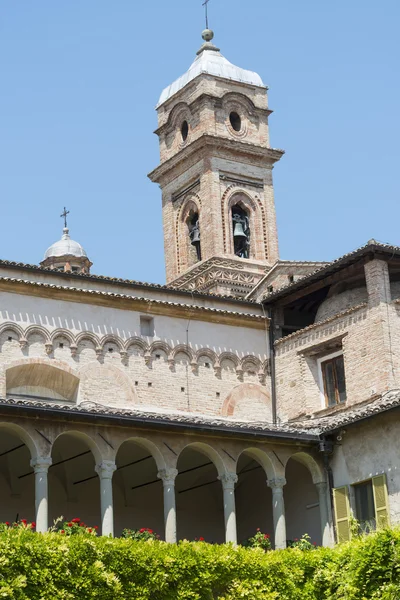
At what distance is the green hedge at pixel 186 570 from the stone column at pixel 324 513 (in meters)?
5.80

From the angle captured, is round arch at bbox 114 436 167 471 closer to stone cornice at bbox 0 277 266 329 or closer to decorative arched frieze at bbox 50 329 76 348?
decorative arched frieze at bbox 50 329 76 348

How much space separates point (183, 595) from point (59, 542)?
2587 millimetres

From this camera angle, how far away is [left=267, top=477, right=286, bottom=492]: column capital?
29.7 metres

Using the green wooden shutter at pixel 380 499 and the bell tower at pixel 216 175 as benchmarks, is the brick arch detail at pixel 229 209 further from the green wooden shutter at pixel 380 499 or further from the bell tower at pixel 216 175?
the green wooden shutter at pixel 380 499

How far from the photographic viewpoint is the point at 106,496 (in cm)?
2739

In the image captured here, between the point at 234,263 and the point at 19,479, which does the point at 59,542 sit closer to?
→ the point at 19,479

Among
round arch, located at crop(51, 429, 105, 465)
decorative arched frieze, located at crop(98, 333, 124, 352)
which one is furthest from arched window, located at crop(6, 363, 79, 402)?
round arch, located at crop(51, 429, 105, 465)

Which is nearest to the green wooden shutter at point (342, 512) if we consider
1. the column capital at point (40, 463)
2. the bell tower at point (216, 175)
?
the column capital at point (40, 463)

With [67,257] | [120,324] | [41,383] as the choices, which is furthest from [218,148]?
[41,383]

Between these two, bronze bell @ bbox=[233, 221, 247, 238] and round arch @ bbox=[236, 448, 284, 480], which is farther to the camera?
bronze bell @ bbox=[233, 221, 247, 238]

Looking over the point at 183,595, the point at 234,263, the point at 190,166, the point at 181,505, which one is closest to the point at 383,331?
the point at 181,505

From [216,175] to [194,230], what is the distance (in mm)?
2522

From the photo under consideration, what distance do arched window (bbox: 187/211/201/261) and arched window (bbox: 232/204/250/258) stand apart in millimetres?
1423

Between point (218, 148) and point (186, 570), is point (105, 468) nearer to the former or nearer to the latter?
point (186, 570)
